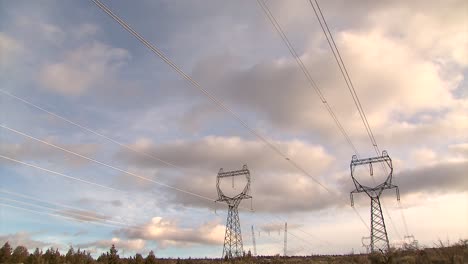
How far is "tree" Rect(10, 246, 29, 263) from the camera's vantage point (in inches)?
1195

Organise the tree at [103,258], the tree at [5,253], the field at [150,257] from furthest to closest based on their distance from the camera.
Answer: the tree at [103,258] < the tree at [5,253] < the field at [150,257]

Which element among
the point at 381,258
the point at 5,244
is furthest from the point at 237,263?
the point at 5,244

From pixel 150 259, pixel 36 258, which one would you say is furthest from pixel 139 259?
pixel 36 258

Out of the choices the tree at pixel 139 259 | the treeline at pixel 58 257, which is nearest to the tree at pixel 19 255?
the treeline at pixel 58 257

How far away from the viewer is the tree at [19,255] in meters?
30.4

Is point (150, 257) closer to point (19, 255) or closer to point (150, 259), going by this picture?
point (150, 259)

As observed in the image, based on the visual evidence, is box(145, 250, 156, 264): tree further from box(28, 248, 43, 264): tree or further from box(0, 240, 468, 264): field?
box(28, 248, 43, 264): tree

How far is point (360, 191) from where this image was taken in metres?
62.2

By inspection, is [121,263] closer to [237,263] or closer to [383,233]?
[237,263]

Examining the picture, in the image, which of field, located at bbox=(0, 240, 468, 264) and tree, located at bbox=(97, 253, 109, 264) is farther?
tree, located at bbox=(97, 253, 109, 264)

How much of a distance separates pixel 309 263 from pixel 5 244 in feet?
93.5

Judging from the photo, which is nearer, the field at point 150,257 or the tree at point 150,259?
the field at point 150,257

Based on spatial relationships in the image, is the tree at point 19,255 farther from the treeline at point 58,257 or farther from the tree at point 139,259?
the tree at point 139,259

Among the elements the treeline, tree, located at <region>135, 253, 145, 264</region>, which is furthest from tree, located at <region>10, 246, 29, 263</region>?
tree, located at <region>135, 253, 145, 264</region>
